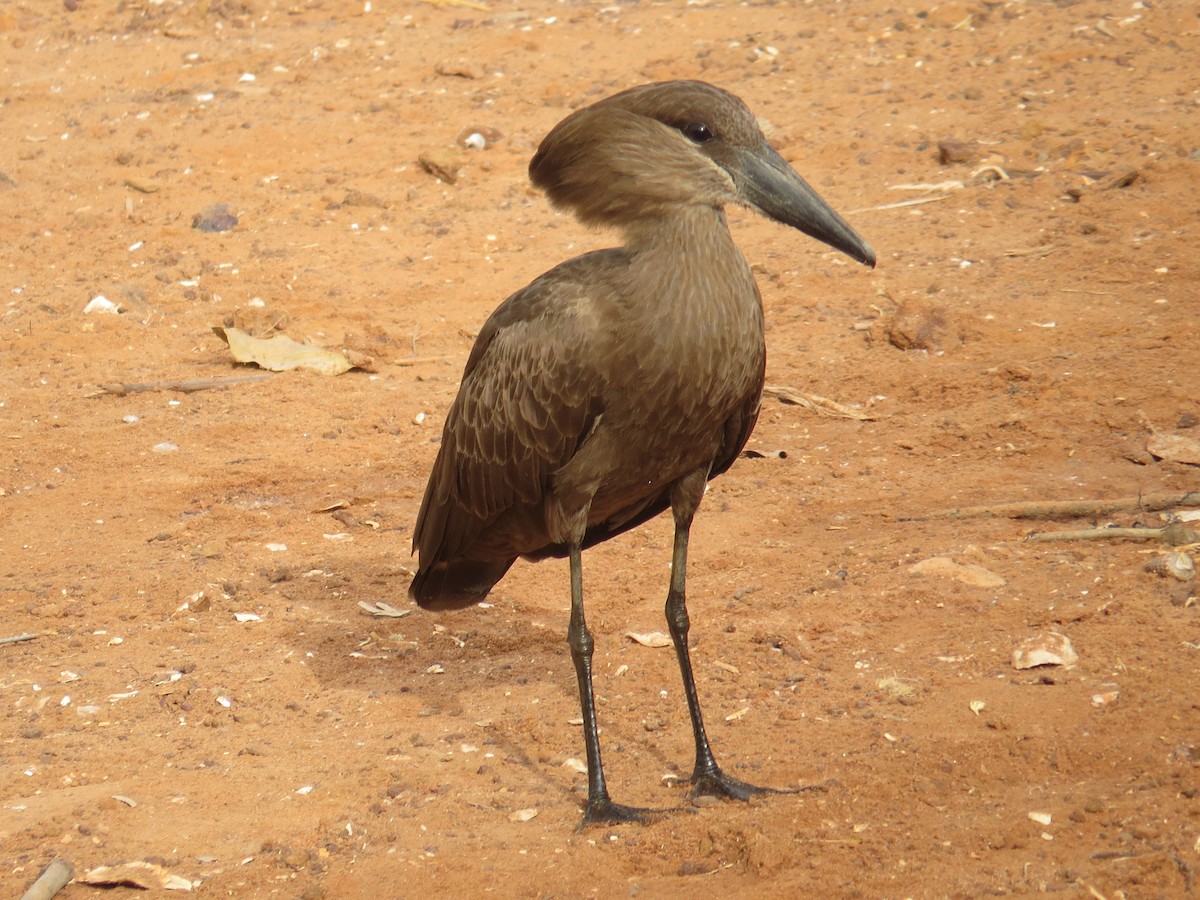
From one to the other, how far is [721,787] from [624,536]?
2.09 m

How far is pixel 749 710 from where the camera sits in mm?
4918

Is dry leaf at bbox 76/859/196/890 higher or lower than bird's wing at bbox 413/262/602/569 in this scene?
lower

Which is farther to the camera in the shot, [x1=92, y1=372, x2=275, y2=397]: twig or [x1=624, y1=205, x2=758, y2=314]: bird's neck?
[x1=92, y1=372, x2=275, y2=397]: twig

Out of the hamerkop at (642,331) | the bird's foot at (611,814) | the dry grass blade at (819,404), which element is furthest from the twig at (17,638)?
the dry grass blade at (819,404)

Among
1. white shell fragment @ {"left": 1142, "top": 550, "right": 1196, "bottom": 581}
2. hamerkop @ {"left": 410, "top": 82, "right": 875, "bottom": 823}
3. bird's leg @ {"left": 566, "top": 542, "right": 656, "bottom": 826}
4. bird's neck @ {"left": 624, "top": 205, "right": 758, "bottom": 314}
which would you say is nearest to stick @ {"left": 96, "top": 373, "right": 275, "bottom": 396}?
hamerkop @ {"left": 410, "top": 82, "right": 875, "bottom": 823}

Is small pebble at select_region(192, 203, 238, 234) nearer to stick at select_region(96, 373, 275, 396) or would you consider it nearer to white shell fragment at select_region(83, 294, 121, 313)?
white shell fragment at select_region(83, 294, 121, 313)

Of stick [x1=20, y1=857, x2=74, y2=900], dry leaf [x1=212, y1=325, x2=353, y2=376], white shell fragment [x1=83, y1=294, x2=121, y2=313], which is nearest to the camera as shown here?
stick [x1=20, y1=857, x2=74, y2=900]

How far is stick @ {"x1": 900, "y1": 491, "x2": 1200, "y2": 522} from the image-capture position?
5.54 metres

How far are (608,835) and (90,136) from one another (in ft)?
29.0

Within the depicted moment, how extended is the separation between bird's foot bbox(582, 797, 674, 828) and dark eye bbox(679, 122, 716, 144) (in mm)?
1969

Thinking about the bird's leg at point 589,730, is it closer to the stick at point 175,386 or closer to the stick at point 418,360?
the stick at point 418,360

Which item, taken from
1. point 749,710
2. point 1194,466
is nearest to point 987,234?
point 1194,466

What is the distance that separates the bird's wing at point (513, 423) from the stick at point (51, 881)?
1.68m

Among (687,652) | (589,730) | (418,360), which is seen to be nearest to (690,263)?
(687,652)
